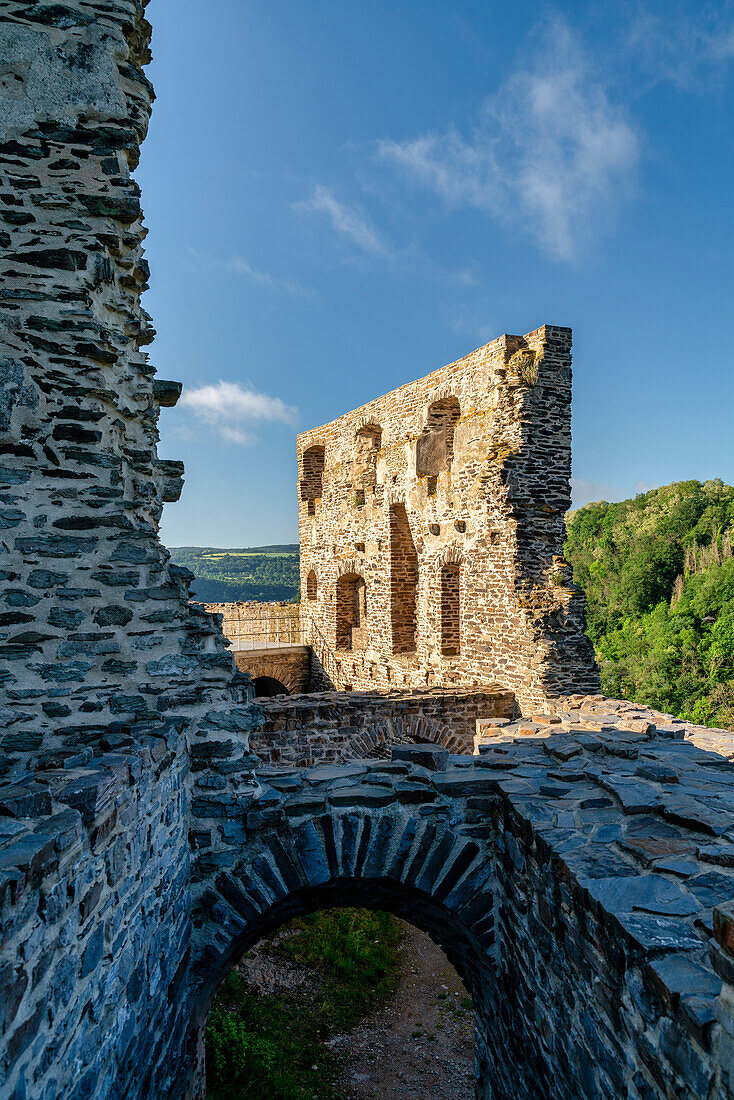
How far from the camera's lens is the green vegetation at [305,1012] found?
5652mm

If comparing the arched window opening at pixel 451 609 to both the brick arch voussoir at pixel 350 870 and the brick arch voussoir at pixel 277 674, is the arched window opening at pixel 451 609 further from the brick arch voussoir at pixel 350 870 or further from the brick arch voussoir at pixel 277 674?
the brick arch voussoir at pixel 350 870

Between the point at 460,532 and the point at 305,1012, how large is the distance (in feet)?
23.9

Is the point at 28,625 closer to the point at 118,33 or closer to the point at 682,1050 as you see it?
the point at 682,1050

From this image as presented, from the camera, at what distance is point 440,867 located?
160 inches

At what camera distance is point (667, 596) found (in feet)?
102

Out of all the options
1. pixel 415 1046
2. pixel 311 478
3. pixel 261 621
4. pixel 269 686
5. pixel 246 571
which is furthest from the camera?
pixel 246 571

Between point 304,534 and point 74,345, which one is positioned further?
point 304,534

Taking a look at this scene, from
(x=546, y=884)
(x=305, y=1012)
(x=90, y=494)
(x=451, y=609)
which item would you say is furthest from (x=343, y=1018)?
(x=90, y=494)

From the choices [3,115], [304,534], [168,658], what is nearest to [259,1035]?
[168,658]

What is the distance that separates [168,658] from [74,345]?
2002mm

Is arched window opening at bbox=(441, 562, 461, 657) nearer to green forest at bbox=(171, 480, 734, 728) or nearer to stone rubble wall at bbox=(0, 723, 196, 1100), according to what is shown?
stone rubble wall at bbox=(0, 723, 196, 1100)

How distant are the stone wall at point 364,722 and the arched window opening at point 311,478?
8651mm

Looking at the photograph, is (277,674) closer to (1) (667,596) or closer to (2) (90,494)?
(2) (90,494)

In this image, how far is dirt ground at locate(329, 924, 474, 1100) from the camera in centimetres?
602
